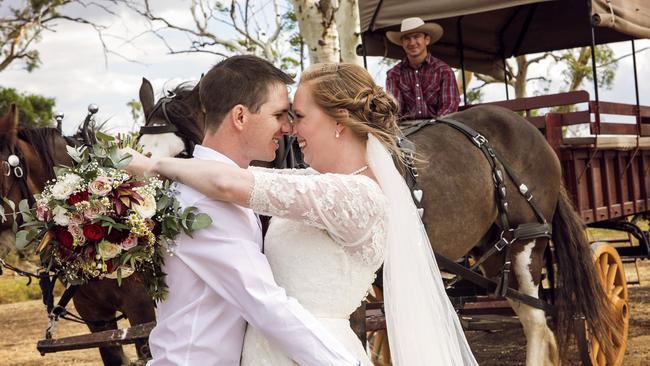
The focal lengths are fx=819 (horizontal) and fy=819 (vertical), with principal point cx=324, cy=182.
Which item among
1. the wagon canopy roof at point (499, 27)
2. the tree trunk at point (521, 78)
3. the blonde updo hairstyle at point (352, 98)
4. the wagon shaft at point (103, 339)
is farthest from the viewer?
the tree trunk at point (521, 78)

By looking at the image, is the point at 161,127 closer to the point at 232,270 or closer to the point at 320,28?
the point at 232,270

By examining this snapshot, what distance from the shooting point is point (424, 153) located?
435cm

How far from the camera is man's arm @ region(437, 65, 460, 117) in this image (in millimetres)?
5391

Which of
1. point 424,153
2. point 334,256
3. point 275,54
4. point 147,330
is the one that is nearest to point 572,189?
point 424,153

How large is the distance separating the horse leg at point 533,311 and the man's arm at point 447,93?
109 centimetres

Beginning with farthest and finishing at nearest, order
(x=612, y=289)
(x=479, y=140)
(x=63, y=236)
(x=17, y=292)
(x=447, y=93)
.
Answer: (x=17, y=292) → (x=612, y=289) → (x=447, y=93) → (x=479, y=140) → (x=63, y=236)

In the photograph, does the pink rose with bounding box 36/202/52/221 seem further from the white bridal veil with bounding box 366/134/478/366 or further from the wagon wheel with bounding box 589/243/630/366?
the wagon wheel with bounding box 589/243/630/366

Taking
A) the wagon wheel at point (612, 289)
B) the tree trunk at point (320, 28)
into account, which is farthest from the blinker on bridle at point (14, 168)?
the tree trunk at point (320, 28)

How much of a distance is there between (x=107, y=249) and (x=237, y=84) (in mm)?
510

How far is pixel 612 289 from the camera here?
5.66 metres

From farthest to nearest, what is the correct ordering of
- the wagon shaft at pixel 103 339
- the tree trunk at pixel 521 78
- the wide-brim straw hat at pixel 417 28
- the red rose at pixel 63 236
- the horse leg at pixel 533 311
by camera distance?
the tree trunk at pixel 521 78 < the wide-brim straw hat at pixel 417 28 < the horse leg at pixel 533 311 < the wagon shaft at pixel 103 339 < the red rose at pixel 63 236

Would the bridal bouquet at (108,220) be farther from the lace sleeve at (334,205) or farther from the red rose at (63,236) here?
the lace sleeve at (334,205)

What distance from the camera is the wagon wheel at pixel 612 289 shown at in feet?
16.9

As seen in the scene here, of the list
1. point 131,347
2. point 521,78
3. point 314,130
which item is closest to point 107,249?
point 314,130
